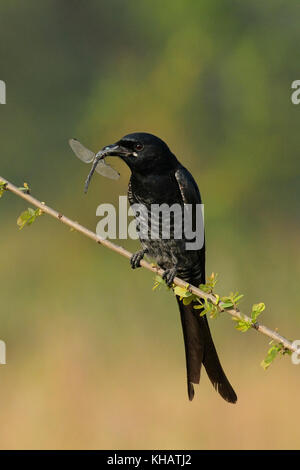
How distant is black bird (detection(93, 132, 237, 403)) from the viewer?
138 inches

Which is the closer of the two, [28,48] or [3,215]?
[3,215]

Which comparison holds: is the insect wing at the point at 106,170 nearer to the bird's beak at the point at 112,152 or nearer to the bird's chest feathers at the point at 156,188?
the bird's beak at the point at 112,152

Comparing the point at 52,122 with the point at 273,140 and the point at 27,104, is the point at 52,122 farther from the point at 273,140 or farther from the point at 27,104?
the point at 273,140

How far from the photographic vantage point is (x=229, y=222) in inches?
306

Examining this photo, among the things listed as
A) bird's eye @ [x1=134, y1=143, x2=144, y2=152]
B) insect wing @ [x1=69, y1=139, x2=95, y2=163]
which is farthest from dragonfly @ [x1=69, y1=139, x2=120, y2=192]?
bird's eye @ [x1=134, y1=143, x2=144, y2=152]

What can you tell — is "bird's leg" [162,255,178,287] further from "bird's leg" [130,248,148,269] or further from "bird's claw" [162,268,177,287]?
"bird's leg" [130,248,148,269]

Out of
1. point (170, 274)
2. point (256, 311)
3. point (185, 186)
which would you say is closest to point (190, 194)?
point (185, 186)

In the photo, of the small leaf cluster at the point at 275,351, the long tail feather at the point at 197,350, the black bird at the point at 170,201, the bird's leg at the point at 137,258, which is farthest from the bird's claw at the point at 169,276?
the small leaf cluster at the point at 275,351

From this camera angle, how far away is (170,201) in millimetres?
3725

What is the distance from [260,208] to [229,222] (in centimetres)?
42

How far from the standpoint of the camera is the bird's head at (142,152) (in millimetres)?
3467

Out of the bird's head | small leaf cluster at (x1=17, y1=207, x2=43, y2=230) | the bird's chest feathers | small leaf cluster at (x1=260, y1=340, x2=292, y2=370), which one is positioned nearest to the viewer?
small leaf cluster at (x1=260, y1=340, x2=292, y2=370)

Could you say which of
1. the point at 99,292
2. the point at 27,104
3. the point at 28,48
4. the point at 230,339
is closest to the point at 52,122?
the point at 27,104

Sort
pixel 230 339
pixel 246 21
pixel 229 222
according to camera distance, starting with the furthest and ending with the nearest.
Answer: pixel 246 21 → pixel 229 222 → pixel 230 339
